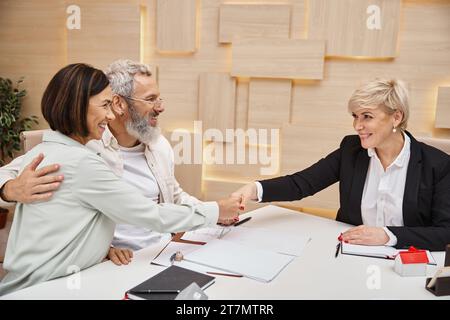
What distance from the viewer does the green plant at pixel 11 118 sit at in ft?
12.5

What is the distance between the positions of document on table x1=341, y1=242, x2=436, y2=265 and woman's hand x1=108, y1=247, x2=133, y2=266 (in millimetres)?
773

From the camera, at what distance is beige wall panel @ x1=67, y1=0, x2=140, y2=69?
3.51 m

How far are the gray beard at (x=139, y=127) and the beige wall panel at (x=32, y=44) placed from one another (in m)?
2.00

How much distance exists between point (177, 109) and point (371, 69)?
1.46 metres

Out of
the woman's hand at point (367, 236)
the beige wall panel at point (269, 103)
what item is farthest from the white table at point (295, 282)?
the beige wall panel at point (269, 103)

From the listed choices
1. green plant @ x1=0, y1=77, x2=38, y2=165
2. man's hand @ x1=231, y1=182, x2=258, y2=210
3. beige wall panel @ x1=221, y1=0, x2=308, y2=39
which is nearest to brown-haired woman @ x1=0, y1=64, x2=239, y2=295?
man's hand @ x1=231, y1=182, x2=258, y2=210

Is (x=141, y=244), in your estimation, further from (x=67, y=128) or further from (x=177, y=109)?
(x=177, y=109)

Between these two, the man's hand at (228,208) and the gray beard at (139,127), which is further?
the gray beard at (139,127)

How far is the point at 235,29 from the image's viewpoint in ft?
10.7

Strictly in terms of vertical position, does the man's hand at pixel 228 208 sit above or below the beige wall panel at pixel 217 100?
below

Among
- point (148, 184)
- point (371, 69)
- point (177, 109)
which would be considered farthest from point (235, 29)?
point (148, 184)

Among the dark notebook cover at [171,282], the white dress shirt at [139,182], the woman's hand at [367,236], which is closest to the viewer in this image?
the dark notebook cover at [171,282]

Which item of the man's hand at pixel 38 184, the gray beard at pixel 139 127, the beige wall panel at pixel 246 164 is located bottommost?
the beige wall panel at pixel 246 164

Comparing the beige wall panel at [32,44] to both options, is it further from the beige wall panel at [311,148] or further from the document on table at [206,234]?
the document on table at [206,234]
